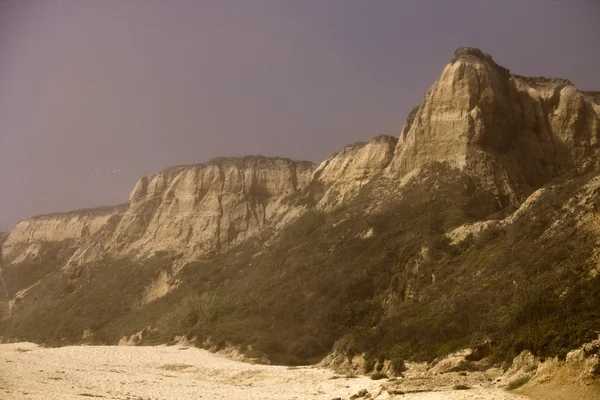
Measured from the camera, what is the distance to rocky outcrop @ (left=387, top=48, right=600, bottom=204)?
1494 inches

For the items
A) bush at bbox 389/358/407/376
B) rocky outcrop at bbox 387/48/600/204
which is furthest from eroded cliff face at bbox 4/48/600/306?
bush at bbox 389/358/407/376

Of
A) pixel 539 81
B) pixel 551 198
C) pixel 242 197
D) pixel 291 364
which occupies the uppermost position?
pixel 539 81

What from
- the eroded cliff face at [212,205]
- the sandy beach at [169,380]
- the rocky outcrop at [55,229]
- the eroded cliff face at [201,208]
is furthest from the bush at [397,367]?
the rocky outcrop at [55,229]

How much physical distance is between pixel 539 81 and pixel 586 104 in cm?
469

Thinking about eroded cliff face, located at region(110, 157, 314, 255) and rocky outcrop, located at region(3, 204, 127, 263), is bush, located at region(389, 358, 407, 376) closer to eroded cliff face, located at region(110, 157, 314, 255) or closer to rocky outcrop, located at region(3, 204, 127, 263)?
eroded cliff face, located at region(110, 157, 314, 255)

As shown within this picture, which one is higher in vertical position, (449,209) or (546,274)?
(449,209)

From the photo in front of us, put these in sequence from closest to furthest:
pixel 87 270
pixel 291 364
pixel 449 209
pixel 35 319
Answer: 1. pixel 291 364
2. pixel 449 209
3. pixel 35 319
4. pixel 87 270

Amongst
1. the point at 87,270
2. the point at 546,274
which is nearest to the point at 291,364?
the point at 546,274

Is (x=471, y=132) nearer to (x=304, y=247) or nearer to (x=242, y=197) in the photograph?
(x=304, y=247)

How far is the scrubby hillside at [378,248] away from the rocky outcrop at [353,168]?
153mm

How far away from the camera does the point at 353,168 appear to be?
4859cm

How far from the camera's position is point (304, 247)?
40.1 m

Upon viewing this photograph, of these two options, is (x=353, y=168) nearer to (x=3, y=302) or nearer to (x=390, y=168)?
(x=390, y=168)

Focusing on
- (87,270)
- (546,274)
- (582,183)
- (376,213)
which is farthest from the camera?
(87,270)
